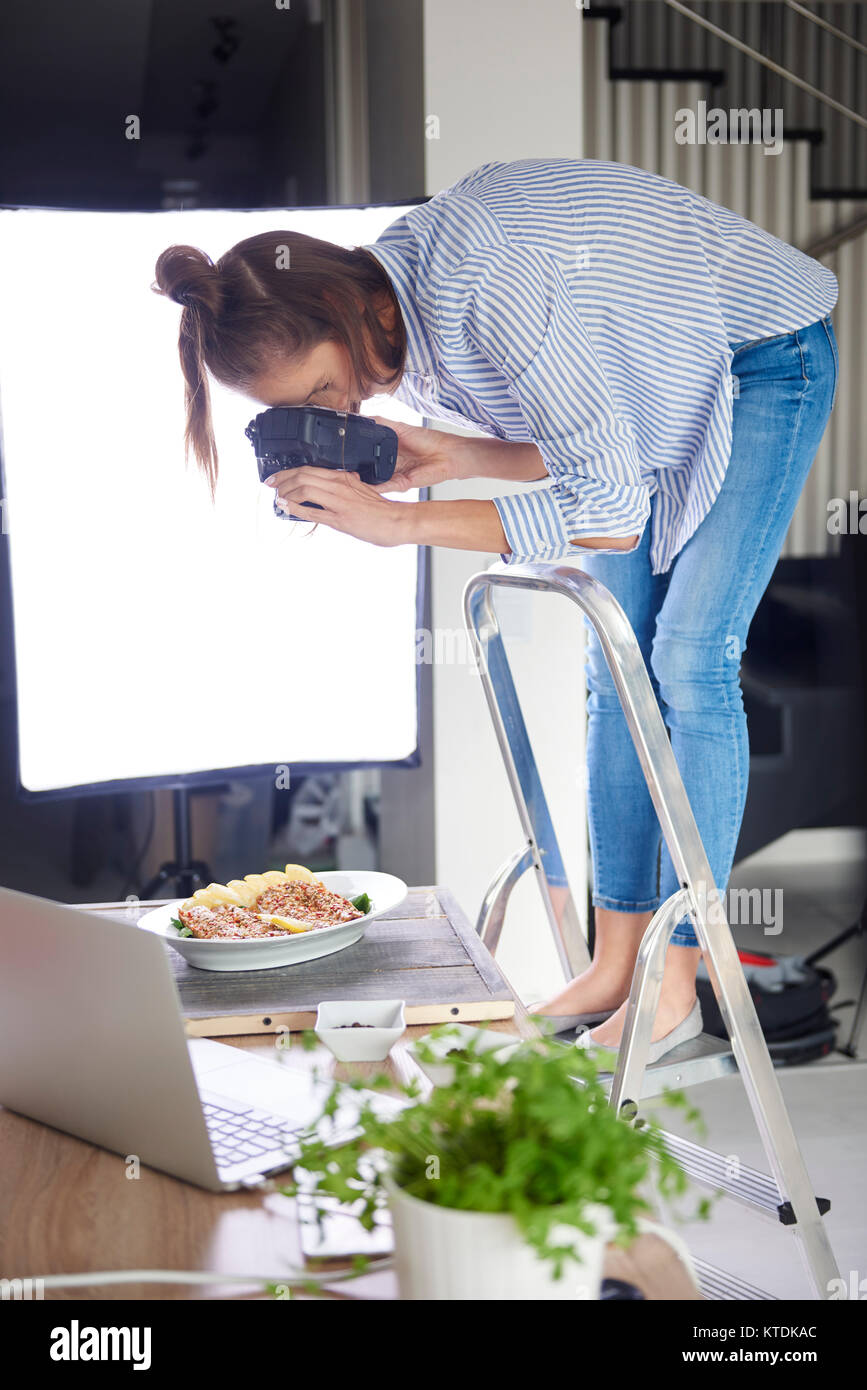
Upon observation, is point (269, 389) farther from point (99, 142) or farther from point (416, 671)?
point (99, 142)

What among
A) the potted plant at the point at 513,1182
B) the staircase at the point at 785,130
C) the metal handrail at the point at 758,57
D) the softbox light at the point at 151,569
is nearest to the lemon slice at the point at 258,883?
the potted plant at the point at 513,1182

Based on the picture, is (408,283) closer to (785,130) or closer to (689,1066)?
(689,1066)

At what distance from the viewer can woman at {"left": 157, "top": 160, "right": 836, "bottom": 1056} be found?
124 centimetres

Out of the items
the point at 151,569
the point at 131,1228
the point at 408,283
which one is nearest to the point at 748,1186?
the point at 131,1228

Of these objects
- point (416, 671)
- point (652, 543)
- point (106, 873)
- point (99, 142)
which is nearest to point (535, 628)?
point (416, 671)

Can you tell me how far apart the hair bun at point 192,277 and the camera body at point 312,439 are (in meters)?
0.13

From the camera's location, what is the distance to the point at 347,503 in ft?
4.36

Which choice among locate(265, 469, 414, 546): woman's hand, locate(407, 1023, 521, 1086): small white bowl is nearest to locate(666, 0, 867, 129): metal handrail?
locate(265, 469, 414, 546): woman's hand

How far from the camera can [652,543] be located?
4.87 ft

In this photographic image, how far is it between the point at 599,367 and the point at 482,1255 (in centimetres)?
91

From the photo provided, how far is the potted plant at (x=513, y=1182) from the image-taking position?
53cm

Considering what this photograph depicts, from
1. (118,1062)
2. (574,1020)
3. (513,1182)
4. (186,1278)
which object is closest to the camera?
(513,1182)

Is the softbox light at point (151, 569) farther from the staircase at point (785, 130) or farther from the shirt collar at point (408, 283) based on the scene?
the staircase at point (785, 130)

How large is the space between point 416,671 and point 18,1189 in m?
1.58
